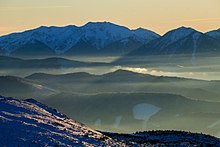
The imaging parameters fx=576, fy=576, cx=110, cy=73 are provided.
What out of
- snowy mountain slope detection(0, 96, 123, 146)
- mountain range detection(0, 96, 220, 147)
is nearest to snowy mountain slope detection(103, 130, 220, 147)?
mountain range detection(0, 96, 220, 147)

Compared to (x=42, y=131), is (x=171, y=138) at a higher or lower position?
higher

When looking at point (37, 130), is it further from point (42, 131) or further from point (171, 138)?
point (171, 138)

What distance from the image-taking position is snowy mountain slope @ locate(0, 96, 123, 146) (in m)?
53.9

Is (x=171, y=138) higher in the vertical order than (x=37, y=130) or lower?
higher

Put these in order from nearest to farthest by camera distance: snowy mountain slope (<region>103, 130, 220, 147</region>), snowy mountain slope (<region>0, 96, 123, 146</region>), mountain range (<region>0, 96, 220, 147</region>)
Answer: snowy mountain slope (<region>0, 96, 123, 146</region>) → mountain range (<region>0, 96, 220, 147</region>) → snowy mountain slope (<region>103, 130, 220, 147</region>)

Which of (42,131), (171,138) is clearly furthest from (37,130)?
(171,138)

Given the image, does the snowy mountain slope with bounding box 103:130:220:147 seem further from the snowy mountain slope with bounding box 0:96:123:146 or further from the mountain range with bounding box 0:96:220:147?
the snowy mountain slope with bounding box 0:96:123:146

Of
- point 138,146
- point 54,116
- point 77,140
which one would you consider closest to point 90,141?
point 77,140

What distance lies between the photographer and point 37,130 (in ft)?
189

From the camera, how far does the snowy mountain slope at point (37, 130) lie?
53.9m

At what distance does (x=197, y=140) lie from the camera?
73125 mm

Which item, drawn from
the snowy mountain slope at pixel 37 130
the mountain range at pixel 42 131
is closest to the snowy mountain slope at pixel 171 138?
the mountain range at pixel 42 131

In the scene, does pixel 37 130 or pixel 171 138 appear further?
pixel 171 138

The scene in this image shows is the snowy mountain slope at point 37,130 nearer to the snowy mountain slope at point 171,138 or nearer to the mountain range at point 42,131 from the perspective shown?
the mountain range at point 42,131
